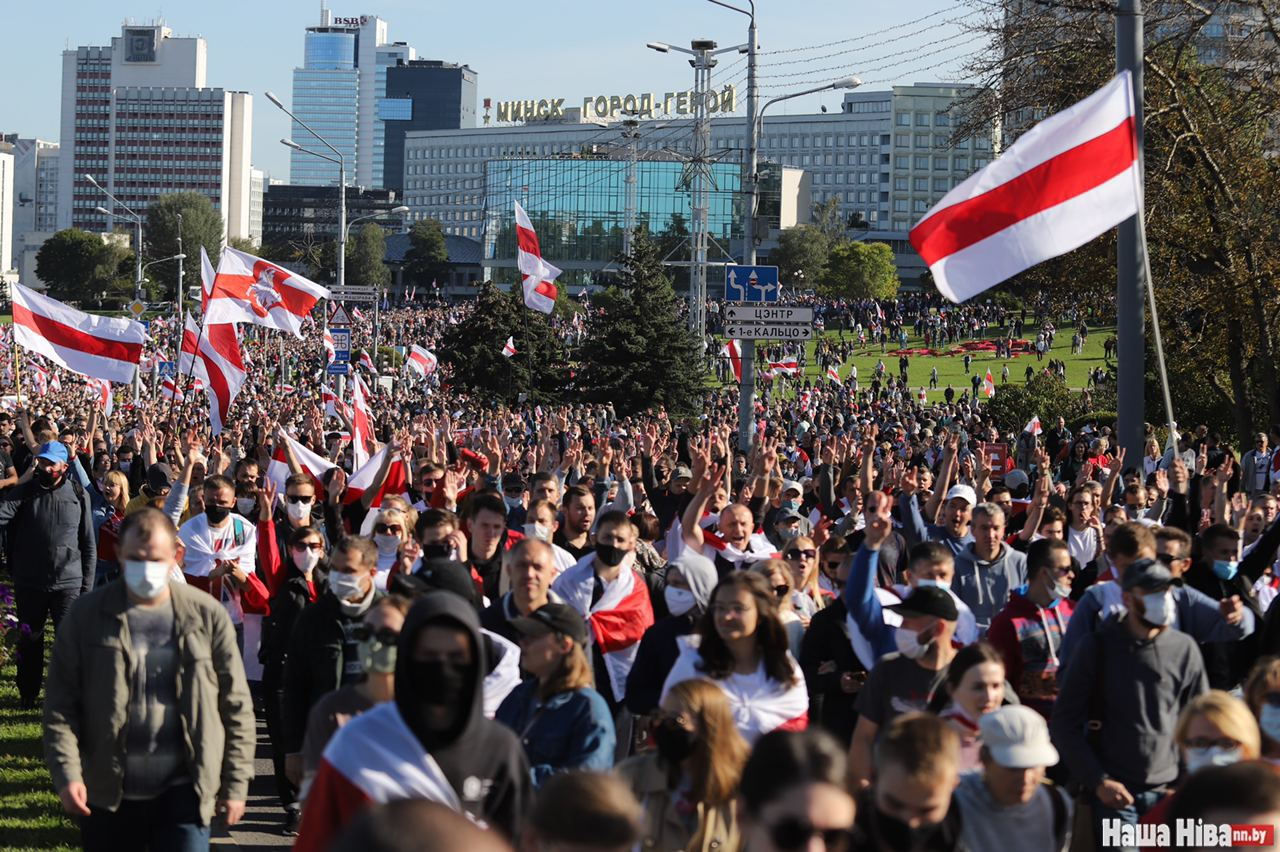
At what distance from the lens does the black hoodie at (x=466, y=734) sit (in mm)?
4160

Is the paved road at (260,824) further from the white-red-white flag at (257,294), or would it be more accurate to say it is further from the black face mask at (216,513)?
the white-red-white flag at (257,294)

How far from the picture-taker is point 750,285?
795 inches

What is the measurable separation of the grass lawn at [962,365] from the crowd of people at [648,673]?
50318 millimetres

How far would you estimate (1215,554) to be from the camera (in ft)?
27.3

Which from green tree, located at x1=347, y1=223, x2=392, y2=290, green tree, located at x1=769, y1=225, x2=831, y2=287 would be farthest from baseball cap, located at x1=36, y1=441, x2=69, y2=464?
green tree, located at x1=347, y1=223, x2=392, y2=290

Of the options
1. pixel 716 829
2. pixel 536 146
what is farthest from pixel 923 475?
pixel 536 146

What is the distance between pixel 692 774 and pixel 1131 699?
1969 millimetres

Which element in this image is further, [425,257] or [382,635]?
[425,257]

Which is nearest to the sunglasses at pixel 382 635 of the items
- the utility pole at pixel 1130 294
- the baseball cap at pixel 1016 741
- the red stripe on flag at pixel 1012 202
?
the baseball cap at pixel 1016 741

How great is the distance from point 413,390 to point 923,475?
44.7 meters

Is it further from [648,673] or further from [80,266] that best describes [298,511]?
[80,266]

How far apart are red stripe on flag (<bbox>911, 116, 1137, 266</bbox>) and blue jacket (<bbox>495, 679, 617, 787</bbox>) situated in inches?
226

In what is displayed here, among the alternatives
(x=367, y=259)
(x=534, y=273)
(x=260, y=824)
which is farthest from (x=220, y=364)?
(x=367, y=259)

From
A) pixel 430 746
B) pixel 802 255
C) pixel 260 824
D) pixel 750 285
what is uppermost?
pixel 802 255
